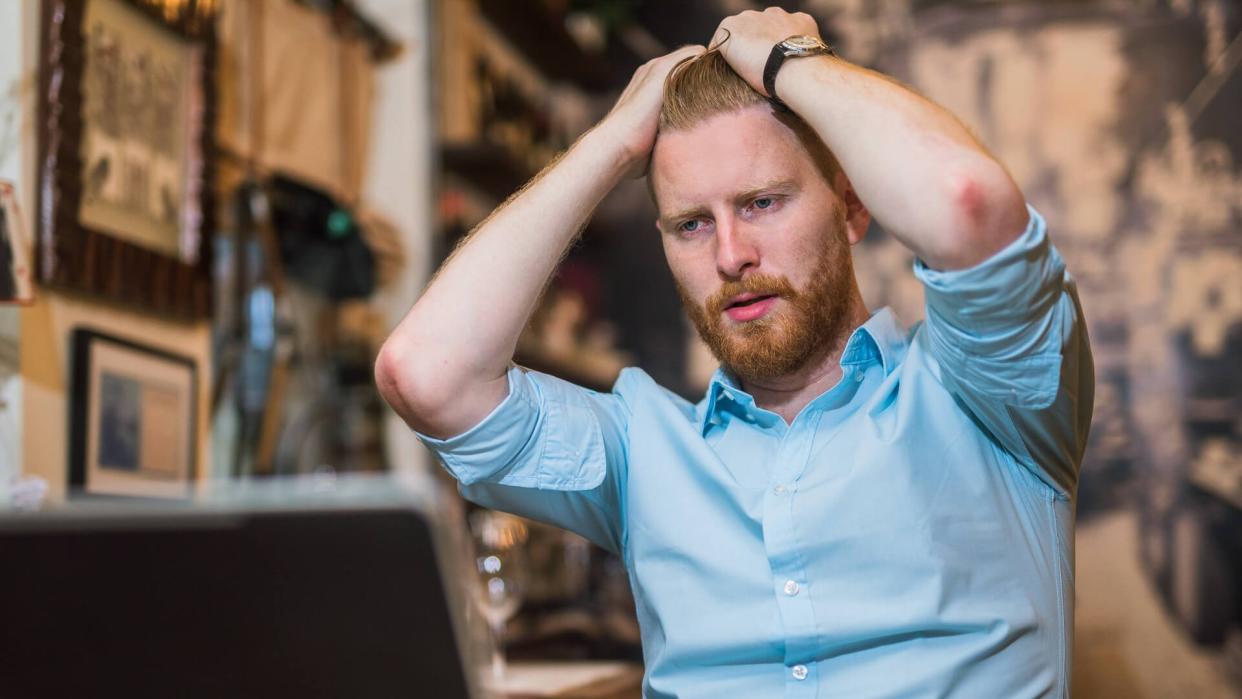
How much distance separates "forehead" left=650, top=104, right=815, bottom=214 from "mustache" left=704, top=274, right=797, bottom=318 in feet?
0.32

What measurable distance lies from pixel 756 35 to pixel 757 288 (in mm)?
295

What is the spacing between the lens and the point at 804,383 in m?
1.50

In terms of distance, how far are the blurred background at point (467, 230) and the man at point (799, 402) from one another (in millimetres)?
738

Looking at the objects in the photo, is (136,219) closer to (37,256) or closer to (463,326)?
(37,256)

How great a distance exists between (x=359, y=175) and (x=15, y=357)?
1.69 metres

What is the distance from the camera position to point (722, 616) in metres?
1.34

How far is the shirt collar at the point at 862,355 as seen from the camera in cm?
146

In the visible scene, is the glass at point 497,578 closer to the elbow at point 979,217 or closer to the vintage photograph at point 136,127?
the vintage photograph at point 136,127

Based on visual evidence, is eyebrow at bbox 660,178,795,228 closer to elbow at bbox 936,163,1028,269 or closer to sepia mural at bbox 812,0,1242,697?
elbow at bbox 936,163,1028,269

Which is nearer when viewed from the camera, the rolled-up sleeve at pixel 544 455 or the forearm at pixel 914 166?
the forearm at pixel 914 166

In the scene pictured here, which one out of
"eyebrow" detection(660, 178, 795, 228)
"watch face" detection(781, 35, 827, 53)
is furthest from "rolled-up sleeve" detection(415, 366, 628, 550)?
"watch face" detection(781, 35, 827, 53)

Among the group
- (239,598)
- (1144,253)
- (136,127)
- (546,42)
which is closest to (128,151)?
(136,127)

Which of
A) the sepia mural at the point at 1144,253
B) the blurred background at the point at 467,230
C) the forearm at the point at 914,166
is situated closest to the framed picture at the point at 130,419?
the blurred background at the point at 467,230

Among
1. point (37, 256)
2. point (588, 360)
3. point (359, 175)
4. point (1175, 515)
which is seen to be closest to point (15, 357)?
point (37, 256)
